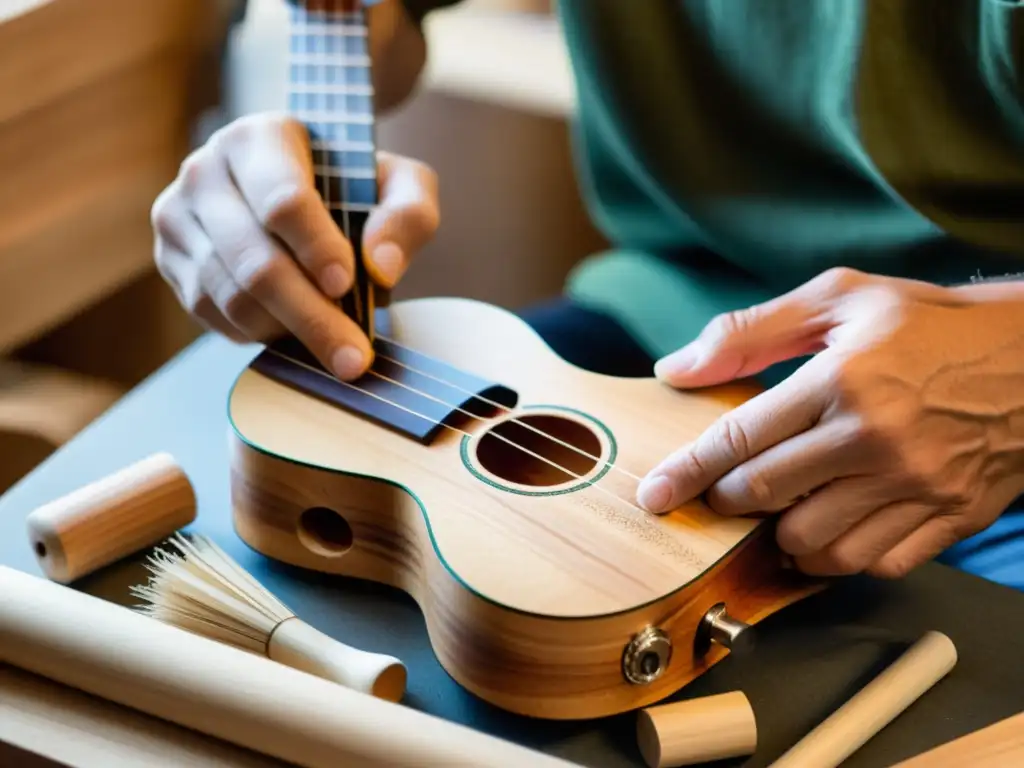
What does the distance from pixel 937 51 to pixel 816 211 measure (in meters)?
0.15

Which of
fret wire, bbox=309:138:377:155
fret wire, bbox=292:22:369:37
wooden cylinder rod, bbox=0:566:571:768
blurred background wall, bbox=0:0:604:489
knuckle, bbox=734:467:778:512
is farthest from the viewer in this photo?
blurred background wall, bbox=0:0:604:489

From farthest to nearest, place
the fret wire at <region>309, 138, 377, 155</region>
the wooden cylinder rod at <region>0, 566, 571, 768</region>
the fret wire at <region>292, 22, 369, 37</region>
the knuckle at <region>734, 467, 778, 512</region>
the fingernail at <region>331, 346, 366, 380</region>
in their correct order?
1. the fret wire at <region>292, 22, 369, 37</region>
2. the fret wire at <region>309, 138, 377, 155</region>
3. the fingernail at <region>331, 346, 366, 380</region>
4. the knuckle at <region>734, 467, 778, 512</region>
5. the wooden cylinder rod at <region>0, 566, 571, 768</region>

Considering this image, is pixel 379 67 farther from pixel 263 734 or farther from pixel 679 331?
pixel 263 734

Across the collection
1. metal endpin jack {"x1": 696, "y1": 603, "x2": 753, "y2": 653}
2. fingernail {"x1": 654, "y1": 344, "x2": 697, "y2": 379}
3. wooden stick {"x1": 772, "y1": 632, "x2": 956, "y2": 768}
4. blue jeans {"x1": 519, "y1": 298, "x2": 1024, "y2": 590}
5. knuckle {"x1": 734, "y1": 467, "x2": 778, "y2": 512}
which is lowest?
blue jeans {"x1": 519, "y1": 298, "x2": 1024, "y2": 590}

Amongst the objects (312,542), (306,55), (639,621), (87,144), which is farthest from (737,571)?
(87,144)

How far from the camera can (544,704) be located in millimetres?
552

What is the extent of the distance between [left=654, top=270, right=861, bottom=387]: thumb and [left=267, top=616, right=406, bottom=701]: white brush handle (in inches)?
9.6

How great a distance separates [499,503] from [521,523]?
2cm

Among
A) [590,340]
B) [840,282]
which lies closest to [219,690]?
[840,282]

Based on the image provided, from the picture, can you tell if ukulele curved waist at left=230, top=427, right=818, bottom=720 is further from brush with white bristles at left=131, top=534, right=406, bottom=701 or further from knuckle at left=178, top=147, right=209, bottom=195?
knuckle at left=178, top=147, right=209, bottom=195

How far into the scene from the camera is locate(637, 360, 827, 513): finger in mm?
586

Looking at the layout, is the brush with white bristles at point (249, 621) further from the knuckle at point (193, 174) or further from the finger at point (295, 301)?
the knuckle at point (193, 174)

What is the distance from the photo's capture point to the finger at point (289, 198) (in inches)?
27.0

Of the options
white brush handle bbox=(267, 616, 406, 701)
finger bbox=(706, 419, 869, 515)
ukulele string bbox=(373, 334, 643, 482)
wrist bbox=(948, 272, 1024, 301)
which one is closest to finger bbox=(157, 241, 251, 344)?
ukulele string bbox=(373, 334, 643, 482)
